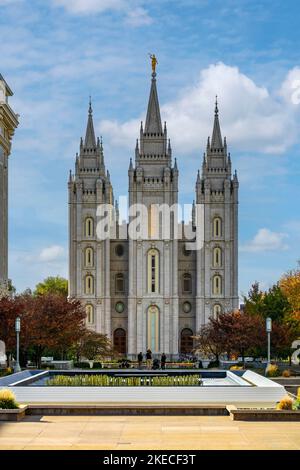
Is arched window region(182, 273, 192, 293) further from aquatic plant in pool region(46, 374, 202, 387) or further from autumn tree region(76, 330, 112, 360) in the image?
aquatic plant in pool region(46, 374, 202, 387)

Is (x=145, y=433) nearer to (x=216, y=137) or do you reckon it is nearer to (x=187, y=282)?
(x=187, y=282)

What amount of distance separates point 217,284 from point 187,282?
3340mm

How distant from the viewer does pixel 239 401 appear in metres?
31.3

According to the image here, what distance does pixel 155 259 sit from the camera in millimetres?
101000

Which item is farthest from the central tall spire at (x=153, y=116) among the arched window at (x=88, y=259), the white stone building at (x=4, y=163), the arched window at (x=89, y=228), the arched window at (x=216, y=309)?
the white stone building at (x=4, y=163)

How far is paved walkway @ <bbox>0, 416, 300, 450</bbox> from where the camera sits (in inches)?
813

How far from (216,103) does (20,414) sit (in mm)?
82149

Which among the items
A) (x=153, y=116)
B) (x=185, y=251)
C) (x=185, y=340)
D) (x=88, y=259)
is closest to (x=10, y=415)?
(x=88, y=259)

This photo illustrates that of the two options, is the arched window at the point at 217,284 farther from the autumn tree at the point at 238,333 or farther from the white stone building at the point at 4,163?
→ the white stone building at the point at 4,163

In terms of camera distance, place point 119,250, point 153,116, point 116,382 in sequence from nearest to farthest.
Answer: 1. point 116,382
2. point 119,250
3. point 153,116

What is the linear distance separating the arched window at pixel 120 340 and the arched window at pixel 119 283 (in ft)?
13.0
